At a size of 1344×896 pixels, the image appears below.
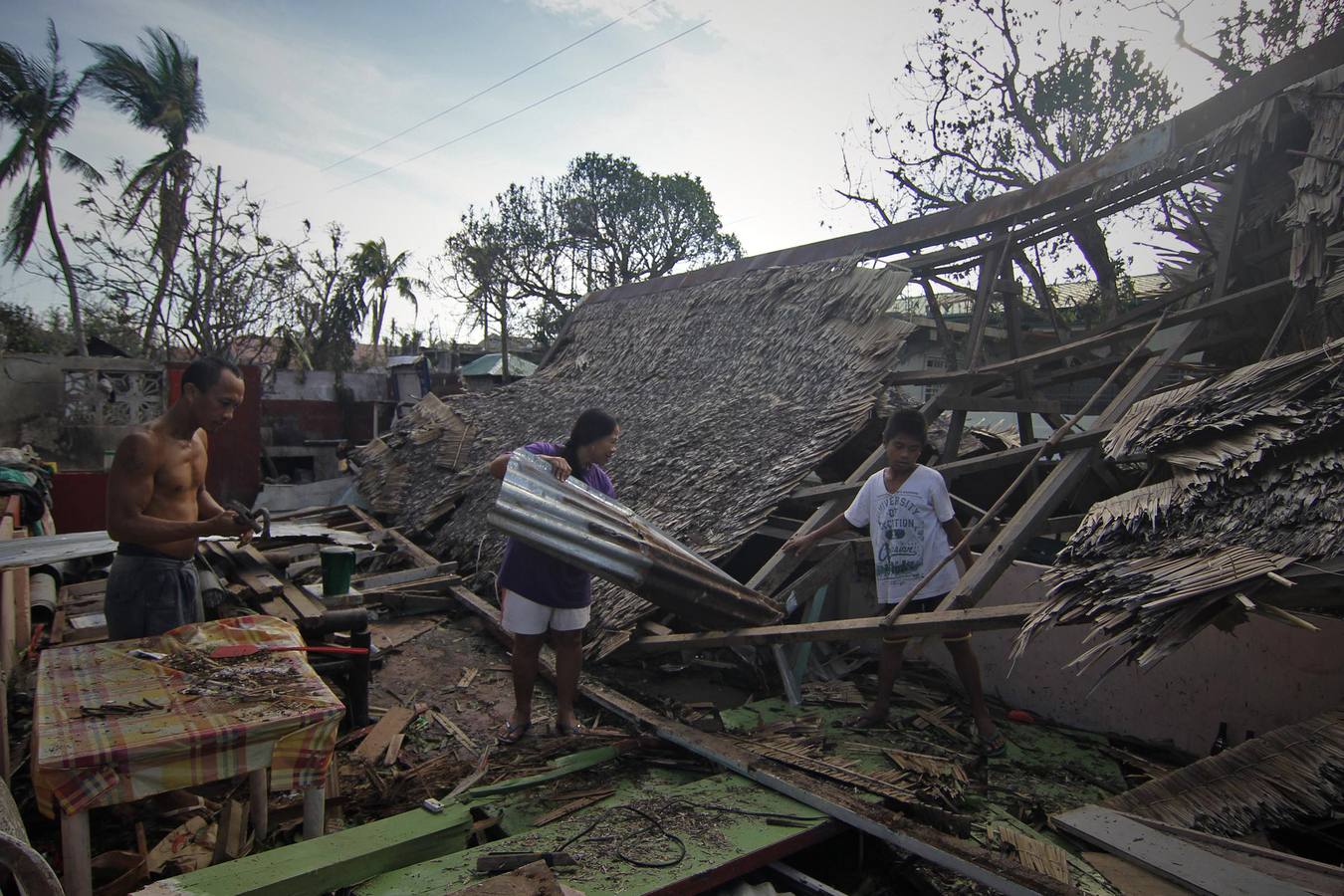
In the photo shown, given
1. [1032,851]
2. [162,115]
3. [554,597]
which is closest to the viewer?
[1032,851]

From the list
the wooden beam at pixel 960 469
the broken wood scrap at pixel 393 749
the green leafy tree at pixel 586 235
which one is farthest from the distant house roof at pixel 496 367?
the broken wood scrap at pixel 393 749

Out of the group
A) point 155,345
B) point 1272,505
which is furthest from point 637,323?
point 155,345

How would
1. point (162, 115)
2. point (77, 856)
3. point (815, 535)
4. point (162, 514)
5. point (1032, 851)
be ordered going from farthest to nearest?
Answer: 1. point (162, 115)
2. point (815, 535)
3. point (162, 514)
4. point (1032, 851)
5. point (77, 856)

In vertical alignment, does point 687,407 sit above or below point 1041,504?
above

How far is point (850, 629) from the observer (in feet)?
11.8

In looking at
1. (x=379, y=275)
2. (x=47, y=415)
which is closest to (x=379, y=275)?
(x=379, y=275)

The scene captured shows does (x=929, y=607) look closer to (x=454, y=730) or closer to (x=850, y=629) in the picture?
(x=850, y=629)

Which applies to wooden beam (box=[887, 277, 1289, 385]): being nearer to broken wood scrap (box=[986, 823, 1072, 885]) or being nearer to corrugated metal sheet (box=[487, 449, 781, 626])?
corrugated metal sheet (box=[487, 449, 781, 626])

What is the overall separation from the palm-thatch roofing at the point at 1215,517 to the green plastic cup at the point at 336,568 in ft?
14.8

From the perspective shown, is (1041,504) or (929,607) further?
(929,607)

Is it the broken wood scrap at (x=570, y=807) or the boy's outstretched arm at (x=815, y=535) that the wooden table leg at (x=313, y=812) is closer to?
the broken wood scrap at (x=570, y=807)

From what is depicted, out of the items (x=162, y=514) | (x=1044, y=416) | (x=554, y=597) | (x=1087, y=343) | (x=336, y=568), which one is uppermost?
(x=1087, y=343)

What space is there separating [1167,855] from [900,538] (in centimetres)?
174

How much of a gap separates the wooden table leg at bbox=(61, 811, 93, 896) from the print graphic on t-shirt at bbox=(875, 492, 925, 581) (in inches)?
137
